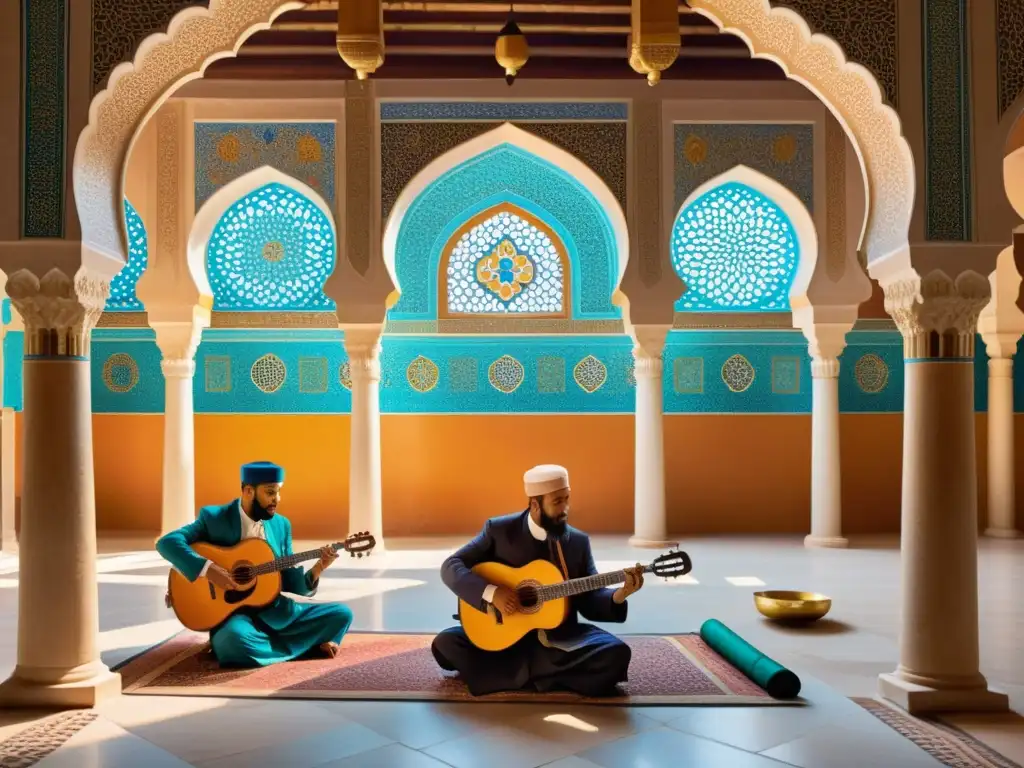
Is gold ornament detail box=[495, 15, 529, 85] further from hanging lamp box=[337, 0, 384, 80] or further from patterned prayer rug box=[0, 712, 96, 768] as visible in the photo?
patterned prayer rug box=[0, 712, 96, 768]

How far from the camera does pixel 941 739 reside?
3.54 m

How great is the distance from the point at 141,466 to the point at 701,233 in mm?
6413

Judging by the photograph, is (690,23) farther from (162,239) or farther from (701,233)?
(162,239)

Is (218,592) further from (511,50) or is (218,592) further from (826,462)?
(826,462)

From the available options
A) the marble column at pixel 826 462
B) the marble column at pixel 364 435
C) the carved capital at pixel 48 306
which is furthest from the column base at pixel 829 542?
the carved capital at pixel 48 306

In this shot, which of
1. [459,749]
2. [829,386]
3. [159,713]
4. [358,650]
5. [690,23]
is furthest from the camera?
[829,386]

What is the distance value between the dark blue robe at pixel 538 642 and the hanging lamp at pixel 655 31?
2110 millimetres

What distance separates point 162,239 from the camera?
8.69 metres

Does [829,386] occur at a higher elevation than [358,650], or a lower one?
higher

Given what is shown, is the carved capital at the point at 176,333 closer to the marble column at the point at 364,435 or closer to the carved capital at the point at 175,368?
the carved capital at the point at 175,368

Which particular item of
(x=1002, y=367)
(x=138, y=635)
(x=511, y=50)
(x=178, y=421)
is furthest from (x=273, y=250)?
(x=1002, y=367)

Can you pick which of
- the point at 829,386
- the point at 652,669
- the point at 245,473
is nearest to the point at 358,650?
the point at 245,473

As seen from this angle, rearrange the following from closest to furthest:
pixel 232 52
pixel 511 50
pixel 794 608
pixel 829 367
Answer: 1. pixel 232 52
2. pixel 794 608
3. pixel 511 50
4. pixel 829 367

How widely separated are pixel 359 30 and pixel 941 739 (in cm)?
374
